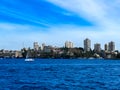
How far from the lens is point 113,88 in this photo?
4678 centimetres

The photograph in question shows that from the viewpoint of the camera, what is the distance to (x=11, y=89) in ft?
148

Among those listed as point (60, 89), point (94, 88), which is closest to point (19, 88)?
point (60, 89)

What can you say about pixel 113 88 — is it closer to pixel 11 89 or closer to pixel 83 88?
pixel 83 88

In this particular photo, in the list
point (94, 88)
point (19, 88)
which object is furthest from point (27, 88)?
point (94, 88)

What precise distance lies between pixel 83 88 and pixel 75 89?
53.8 inches

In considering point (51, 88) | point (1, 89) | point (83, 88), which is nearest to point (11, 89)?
point (1, 89)

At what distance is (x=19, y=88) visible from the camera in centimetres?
4644

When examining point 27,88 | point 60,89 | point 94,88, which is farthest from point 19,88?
point 94,88

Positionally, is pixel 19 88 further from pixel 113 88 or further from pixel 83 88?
pixel 113 88

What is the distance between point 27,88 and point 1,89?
3.14m

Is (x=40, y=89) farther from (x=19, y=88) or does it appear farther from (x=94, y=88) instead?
(x=94, y=88)

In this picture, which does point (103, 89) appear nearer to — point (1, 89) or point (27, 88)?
point (27, 88)

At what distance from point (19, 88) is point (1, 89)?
248 centimetres

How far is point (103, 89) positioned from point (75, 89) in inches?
124
